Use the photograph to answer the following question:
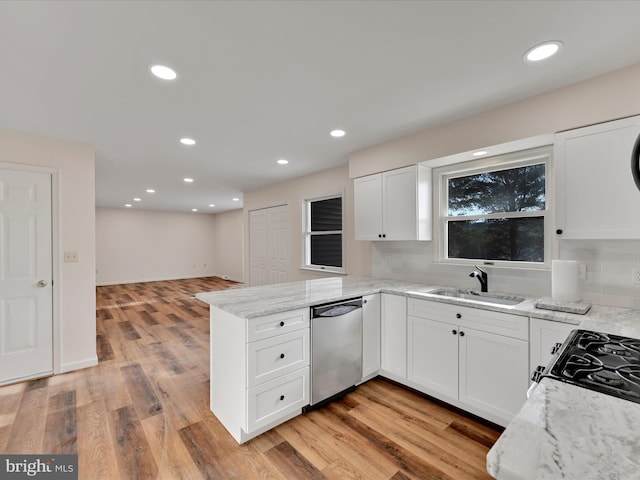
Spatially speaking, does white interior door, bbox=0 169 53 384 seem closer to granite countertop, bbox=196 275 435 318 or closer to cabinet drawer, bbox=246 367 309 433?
granite countertop, bbox=196 275 435 318

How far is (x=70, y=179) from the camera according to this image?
10.2ft

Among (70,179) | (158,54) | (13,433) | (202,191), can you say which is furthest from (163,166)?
(13,433)

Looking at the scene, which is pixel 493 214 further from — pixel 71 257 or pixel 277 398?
pixel 71 257

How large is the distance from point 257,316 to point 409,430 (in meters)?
1.37

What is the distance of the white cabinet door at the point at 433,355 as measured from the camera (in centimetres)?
230

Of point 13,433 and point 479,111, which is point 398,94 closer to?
point 479,111

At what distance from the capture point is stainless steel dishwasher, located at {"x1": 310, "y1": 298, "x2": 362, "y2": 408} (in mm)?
2305

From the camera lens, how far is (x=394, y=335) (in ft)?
8.93

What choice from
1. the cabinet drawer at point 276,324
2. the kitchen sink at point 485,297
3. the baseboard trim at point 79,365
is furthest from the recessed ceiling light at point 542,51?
the baseboard trim at point 79,365

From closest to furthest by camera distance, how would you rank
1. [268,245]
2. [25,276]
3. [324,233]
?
[25,276] < [324,233] < [268,245]

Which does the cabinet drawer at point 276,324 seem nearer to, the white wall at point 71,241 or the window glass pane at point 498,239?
the window glass pane at point 498,239

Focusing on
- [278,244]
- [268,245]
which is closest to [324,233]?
[278,244]

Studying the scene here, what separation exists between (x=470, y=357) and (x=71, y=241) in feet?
13.1

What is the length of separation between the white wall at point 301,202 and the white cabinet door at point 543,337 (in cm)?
200
